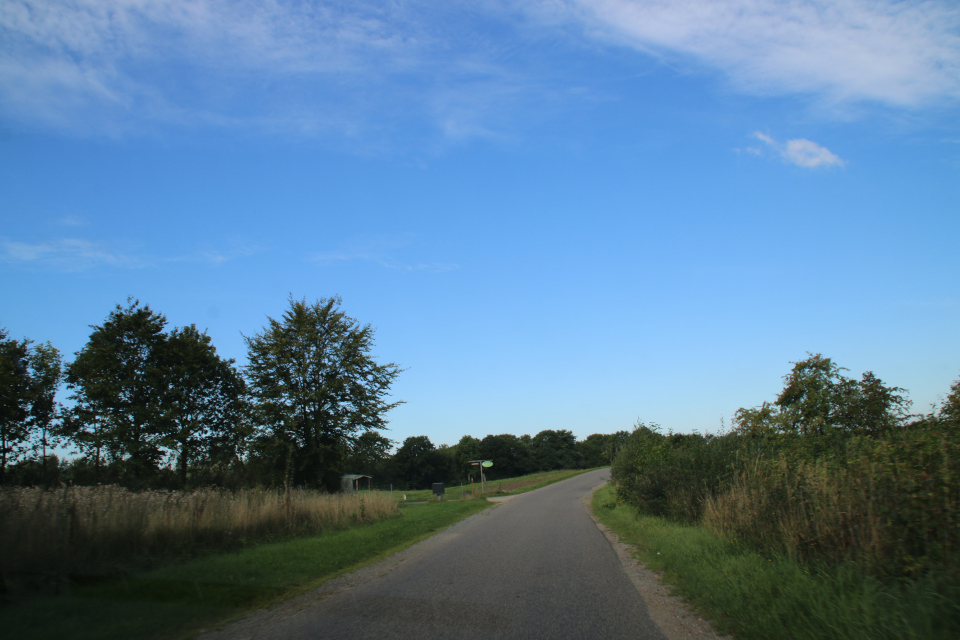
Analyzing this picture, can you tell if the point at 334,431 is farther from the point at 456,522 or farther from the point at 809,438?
the point at 809,438

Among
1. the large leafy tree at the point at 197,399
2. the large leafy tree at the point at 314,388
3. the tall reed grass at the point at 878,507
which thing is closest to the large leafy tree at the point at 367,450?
the large leafy tree at the point at 314,388

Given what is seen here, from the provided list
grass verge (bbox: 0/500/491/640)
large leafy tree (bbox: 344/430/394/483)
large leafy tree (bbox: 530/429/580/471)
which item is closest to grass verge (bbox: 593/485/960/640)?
grass verge (bbox: 0/500/491/640)

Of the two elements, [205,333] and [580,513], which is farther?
[205,333]

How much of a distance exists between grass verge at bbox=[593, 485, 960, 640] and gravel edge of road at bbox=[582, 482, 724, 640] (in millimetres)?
156

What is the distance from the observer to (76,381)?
31469 millimetres

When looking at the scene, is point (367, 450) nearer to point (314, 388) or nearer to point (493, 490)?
point (314, 388)

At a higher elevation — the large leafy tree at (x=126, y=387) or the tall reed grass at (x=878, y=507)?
the large leafy tree at (x=126, y=387)

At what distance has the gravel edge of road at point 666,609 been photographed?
5160 mm

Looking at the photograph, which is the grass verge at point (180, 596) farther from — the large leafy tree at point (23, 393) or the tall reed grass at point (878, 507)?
the large leafy tree at point (23, 393)

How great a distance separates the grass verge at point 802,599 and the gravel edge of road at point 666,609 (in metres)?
0.16

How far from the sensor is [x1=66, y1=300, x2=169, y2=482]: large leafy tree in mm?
29594

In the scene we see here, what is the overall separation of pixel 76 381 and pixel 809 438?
126 ft

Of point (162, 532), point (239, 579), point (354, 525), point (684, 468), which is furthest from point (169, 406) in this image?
point (684, 468)

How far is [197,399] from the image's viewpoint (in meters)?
33.7
